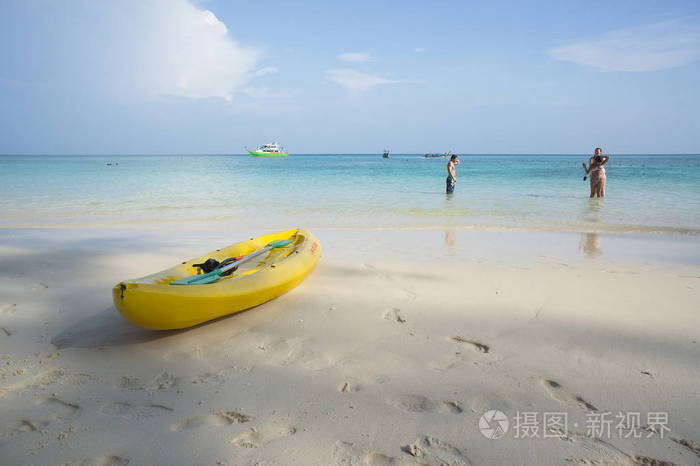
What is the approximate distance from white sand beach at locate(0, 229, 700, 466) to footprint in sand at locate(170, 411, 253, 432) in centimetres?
1

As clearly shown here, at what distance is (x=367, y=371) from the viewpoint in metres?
3.03

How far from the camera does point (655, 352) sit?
3203 mm

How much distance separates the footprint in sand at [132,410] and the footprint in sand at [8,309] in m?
2.31

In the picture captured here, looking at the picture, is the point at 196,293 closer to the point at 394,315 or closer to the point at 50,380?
the point at 50,380

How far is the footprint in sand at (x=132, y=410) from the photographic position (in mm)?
2537

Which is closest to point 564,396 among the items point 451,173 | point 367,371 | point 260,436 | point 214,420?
point 367,371

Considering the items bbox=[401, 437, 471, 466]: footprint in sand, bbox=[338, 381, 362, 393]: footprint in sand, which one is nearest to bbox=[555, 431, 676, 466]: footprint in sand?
bbox=[401, 437, 471, 466]: footprint in sand

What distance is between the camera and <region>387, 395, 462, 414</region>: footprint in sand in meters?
2.55

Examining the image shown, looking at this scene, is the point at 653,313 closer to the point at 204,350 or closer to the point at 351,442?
the point at 351,442

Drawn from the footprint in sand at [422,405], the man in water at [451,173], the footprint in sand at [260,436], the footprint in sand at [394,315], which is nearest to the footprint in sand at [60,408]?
the footprint in sand at [260,436]

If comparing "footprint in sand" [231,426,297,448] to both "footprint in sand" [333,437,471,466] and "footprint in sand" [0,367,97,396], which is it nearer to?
"footprint in sand" [333,437,471,466]

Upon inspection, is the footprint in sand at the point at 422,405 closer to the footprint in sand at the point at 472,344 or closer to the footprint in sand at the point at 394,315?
the footprint in sand at the point at 472,344

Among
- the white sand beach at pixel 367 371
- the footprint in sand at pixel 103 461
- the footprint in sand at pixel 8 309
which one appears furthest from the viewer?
the footprint in sand at pixel 8 309

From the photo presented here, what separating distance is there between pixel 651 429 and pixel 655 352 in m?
1.04
